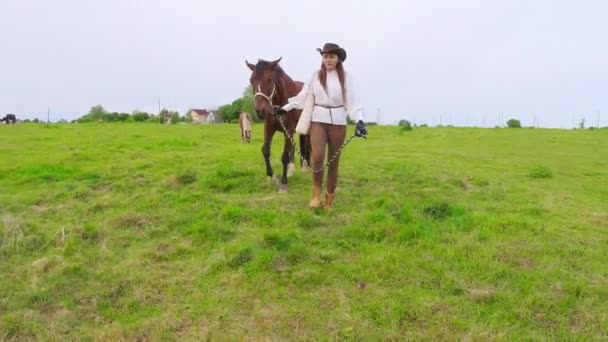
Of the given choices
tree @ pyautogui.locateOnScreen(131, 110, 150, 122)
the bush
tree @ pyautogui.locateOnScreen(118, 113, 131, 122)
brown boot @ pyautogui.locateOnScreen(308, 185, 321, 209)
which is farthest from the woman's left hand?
tree @ pyautogui.locateOnScreen(118, 113, 131, 122)

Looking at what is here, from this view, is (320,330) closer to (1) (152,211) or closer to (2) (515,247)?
(2) (515,247)

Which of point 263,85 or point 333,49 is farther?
point 263,85

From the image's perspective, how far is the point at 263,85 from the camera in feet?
22.0

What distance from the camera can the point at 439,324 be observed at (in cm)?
347

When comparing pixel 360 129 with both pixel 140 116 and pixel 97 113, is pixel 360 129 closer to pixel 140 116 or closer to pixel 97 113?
pixel 140 116

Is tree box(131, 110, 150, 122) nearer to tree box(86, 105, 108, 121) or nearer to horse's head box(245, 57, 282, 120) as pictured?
tree box(86, 105, 108, 121)

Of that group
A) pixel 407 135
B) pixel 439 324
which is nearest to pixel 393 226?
pixel 439 324

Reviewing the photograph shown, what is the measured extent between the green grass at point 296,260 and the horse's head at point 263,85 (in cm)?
117

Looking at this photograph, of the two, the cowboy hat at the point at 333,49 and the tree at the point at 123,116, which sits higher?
the tree at the point at 123,116

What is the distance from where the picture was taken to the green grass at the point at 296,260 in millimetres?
3510

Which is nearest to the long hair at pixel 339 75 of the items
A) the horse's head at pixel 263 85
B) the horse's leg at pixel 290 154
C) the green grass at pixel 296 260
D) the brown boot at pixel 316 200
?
the horse's head at pixel 263 85

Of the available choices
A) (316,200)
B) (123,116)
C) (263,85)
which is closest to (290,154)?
(263,85)

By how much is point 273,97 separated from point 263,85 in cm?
49

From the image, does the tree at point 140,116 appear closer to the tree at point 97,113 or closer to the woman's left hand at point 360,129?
the tree at point 97,113
